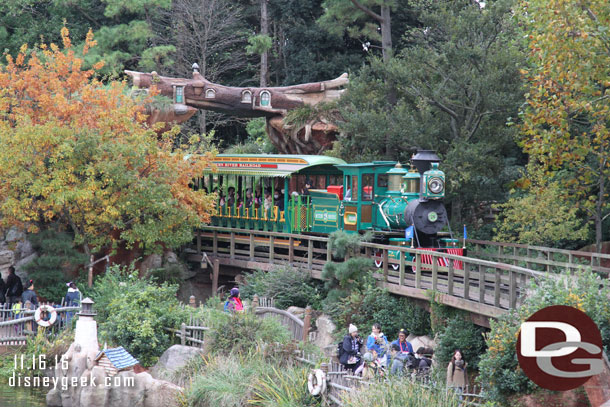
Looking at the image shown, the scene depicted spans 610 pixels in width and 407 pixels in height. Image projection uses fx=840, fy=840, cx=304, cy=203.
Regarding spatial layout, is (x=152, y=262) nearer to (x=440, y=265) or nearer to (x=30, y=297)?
(x=30, y=297)

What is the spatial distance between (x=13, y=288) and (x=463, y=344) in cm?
1178

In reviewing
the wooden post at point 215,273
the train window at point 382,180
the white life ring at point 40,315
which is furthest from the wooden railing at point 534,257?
the white life ring at point 40,315

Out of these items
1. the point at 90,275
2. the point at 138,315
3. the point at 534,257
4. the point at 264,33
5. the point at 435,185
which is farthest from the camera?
the point at 264,33

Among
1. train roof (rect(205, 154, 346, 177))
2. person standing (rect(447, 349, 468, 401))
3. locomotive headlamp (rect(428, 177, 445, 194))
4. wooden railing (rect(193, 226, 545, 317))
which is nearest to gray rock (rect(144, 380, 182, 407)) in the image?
person standing (rect(447, 349, 468, 401))

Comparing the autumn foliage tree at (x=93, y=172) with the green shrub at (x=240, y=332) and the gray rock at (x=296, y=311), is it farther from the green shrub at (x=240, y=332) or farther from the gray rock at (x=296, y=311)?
the green shrub at (x=240, y=332)

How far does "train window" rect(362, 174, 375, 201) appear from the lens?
22.0 meters

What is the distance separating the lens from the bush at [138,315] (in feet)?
60.5

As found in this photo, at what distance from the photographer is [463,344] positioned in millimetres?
16078

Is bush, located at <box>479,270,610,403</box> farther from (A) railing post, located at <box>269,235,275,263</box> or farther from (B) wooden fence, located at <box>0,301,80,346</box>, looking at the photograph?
(A) railing post, located at <box>269,235,275,263</box>

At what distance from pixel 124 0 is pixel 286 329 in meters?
25.3

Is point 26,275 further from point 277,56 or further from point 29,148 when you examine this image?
point 277,56

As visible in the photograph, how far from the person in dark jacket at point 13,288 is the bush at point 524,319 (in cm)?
1306

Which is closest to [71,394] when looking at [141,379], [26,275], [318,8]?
[141,379]

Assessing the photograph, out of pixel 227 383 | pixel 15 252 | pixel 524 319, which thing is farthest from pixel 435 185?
pixel 15 252
